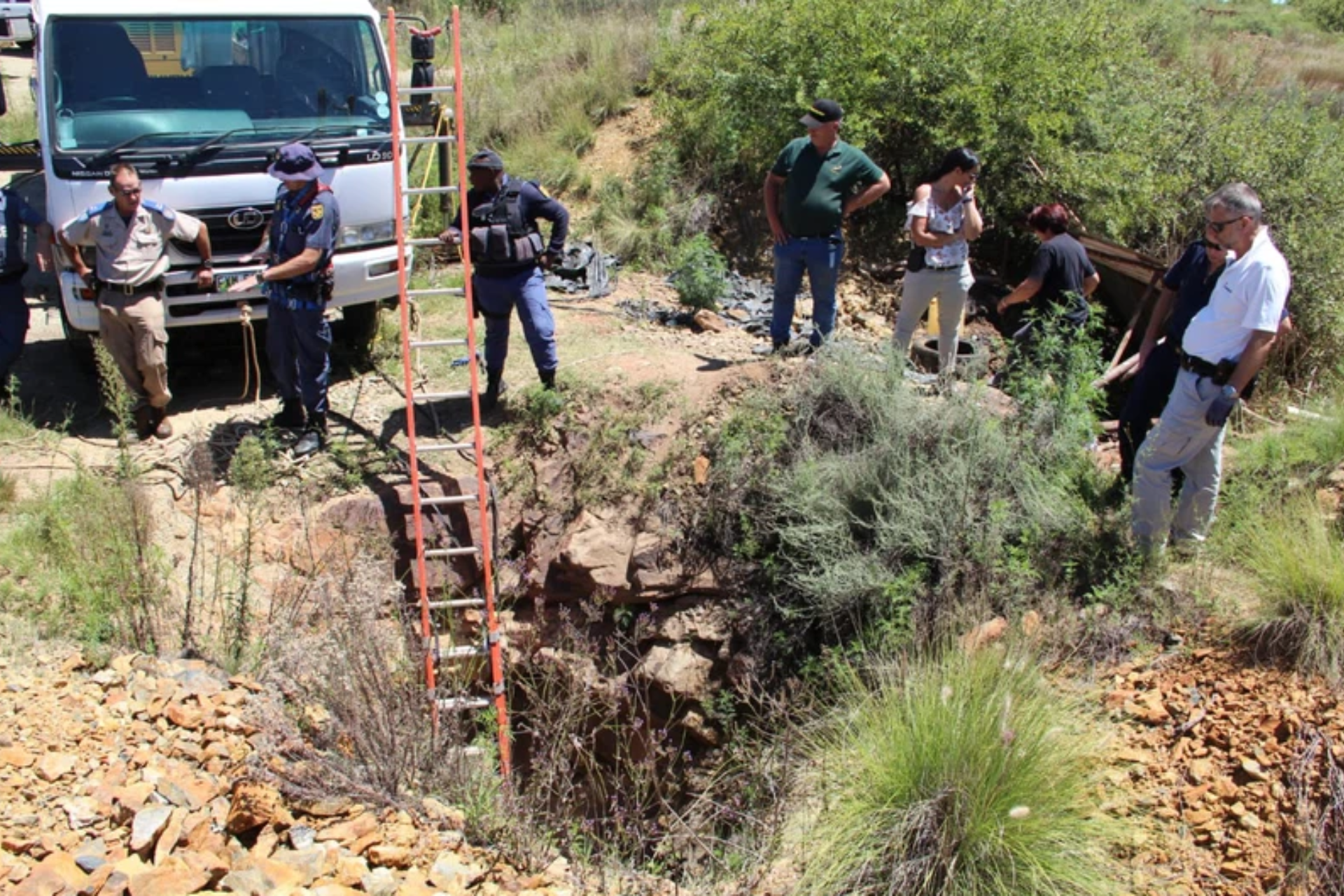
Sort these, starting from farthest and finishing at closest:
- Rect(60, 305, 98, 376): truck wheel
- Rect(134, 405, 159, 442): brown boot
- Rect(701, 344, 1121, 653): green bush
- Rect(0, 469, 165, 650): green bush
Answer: Rect(60, 305, 98, 376): truck wheel, Rect(134, 405, 159, 442): brown boot, Rect(701, 344, 1121, 653): green bush, Rect(0, 469, 165, 650): green bush

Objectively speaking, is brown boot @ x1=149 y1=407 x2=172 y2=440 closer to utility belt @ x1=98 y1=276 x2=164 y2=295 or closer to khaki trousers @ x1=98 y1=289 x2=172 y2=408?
khaki trousers @ x1=98 y1=289 x2=172 y2=408

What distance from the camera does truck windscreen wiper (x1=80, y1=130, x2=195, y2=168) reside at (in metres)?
6.26

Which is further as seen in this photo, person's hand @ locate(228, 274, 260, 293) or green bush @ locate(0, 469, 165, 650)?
person's hand @ locate(228, 274, 260, 293)

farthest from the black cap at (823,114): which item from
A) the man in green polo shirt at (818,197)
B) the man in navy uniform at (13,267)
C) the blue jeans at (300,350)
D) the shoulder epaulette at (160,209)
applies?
the man in navy uniform at (13,267)

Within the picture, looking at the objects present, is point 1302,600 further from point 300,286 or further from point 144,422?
point 144,422

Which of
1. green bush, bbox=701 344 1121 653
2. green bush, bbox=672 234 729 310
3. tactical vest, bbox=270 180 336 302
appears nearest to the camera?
green bush, bbox=701 344 1121 653

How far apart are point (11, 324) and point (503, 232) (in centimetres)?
335

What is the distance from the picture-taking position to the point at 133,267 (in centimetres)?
619

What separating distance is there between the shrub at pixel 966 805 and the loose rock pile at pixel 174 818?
1073mm

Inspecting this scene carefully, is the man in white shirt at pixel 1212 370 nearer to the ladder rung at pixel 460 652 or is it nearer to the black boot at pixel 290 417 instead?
the ladder rung at pixel 460 652

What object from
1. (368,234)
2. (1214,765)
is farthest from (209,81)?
(1214,765)

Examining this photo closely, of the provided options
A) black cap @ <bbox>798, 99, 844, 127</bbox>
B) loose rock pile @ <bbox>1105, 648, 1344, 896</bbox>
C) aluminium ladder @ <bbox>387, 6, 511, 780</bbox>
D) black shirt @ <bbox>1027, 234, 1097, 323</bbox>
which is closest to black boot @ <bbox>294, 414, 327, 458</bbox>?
aluminium ladder @ <bbox>387, 6, 511, 780</bbox>

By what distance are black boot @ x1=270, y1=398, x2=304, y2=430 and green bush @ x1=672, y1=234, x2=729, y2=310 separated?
11.2 feet

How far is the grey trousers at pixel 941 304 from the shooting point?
6.65m
